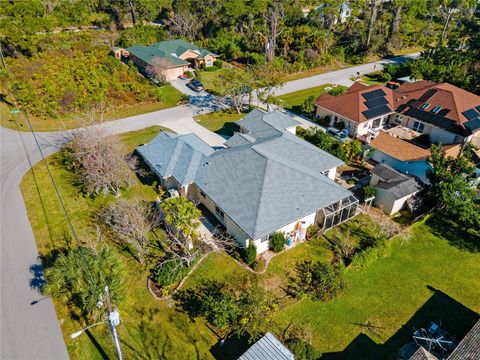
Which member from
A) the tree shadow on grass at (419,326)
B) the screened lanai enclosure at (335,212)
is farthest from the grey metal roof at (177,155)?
the tree shadow on grass at (419,326)

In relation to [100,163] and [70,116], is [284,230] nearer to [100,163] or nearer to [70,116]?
[100,163]

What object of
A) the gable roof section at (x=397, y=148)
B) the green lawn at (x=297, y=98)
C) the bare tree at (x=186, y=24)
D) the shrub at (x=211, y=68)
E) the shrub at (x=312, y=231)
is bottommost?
the green lawn at (x=297, y=98)

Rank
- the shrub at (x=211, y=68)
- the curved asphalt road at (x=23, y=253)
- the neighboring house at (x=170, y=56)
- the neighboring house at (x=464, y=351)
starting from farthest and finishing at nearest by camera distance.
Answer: the shrub at (x=211, y=68), the neighboring house at (x=170, y=56), the curved asphalt road at (x=23, y=253), the neighboring house at (x=464, y=351)

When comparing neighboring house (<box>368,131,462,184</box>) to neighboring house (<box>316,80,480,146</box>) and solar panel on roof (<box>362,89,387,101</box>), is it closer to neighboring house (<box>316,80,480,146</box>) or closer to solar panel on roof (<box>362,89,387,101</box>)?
neighboring house (<box>316,80,480,146</box>)

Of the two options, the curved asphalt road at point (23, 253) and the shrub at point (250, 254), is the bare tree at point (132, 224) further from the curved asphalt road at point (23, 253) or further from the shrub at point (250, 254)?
the shrub at point (250, 254)

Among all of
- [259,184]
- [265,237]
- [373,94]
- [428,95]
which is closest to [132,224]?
[265,237]

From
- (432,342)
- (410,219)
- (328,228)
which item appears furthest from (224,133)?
(432,342)
